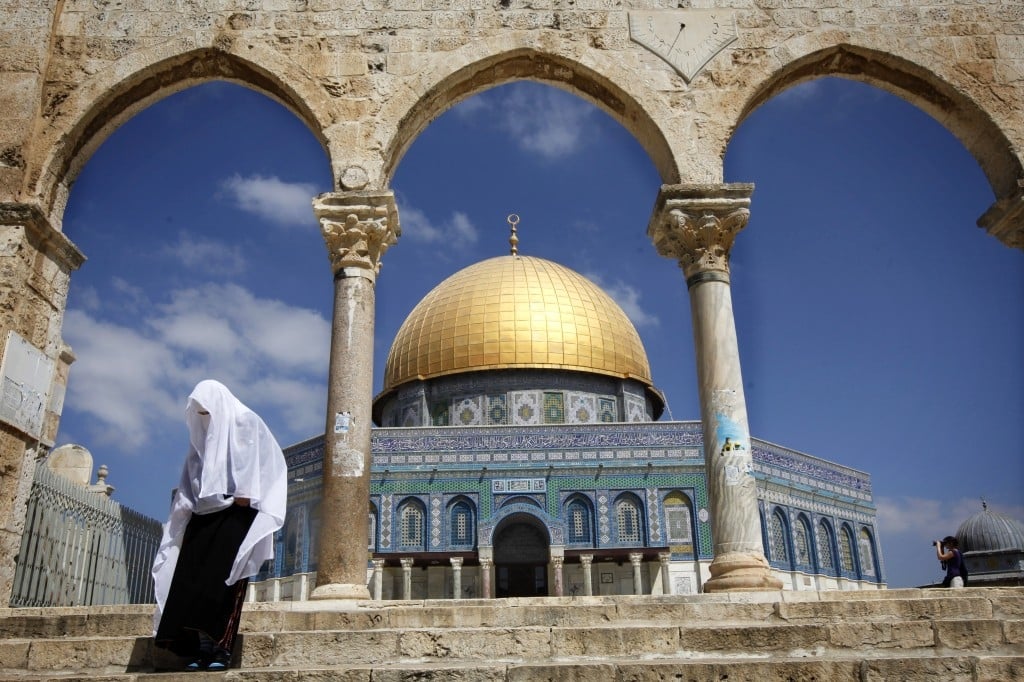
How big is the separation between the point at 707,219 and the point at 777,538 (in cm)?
1853

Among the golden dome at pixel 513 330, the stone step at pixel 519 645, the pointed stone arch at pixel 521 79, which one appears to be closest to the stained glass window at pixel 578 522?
the golden dome at pixel 513 330

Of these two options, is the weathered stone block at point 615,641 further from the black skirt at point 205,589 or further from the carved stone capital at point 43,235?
the carved stone capital at point 43,235

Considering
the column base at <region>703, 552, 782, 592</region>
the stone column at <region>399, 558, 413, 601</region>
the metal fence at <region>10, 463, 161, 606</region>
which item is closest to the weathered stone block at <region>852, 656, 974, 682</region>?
the column base at <region>703, 552, 782, 592</region>

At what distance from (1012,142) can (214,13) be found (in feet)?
22.5

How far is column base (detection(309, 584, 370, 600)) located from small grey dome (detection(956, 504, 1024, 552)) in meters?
27.3

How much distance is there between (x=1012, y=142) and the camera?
7.19m

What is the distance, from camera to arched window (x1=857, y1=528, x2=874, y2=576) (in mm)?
25609

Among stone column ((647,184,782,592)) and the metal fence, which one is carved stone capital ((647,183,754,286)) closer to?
stone column ((647,184,782,592))

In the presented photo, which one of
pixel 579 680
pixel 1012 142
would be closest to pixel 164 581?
pixel 579 680

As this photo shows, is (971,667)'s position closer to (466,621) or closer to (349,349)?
(466,621)

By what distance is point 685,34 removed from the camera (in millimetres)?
7520

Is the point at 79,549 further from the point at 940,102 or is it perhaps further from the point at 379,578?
the point at 379,578

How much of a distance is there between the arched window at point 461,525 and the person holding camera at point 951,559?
1460cm

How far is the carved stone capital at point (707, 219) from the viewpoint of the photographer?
695 cm
